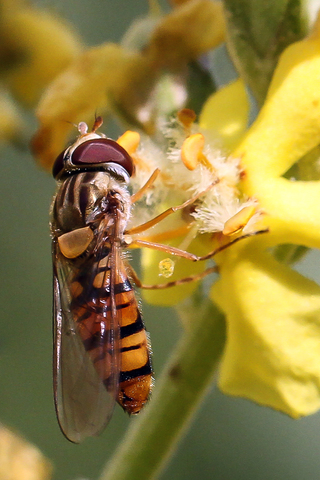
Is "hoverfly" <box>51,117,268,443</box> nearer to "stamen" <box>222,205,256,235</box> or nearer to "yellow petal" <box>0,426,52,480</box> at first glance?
"stamen" <box>222,205,256,235</box>

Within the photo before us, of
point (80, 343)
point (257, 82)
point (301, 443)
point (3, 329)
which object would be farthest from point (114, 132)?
point (80, 343)

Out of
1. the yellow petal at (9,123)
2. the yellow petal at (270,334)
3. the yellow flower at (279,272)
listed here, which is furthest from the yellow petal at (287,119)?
the yellow petal at (9,123)

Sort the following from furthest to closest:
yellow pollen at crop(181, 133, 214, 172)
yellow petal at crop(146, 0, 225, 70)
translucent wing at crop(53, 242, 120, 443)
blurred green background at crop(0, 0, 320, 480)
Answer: blurred green background at crop(0, 0, 320, 480), yellow petal at crop(146, 0, 225, 70), yellow pollen at crop(181, 133, 214, 172), translucent wing at crop(53, 242, 120, 443)

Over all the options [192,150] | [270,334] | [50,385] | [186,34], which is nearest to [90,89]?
[186,34]

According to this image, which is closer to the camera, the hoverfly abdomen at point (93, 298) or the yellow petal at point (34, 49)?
the hoverfly abdomen at point (93, 298)

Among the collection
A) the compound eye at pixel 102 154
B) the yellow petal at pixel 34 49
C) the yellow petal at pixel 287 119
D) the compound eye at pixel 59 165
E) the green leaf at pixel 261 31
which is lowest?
the yellow petal at pixel 287 119

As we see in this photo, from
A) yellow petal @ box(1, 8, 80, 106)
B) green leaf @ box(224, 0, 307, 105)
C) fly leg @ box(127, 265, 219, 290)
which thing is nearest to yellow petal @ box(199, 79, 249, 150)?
green leaf @ box(224, 0, 307, 105)

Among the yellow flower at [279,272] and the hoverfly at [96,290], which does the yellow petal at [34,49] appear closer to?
the hoverfly at [96,290]

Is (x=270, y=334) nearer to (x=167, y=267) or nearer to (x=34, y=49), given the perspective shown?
(x=167, y=267)
